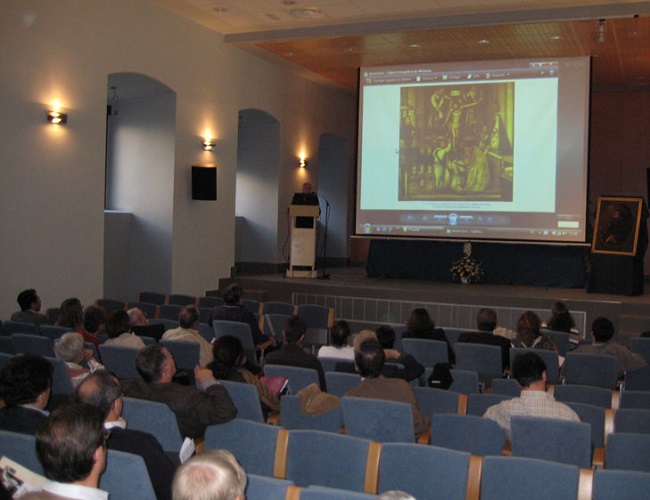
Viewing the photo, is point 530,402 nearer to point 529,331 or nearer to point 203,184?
point 529,331

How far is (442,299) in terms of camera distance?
413 inches

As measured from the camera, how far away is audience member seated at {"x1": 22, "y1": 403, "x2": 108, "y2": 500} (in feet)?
7.48

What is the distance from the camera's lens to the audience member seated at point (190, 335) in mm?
5867

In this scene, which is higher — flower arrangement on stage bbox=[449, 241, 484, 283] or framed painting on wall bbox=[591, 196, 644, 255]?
framed painting on wall bbox=[591, 196, 644, 255]

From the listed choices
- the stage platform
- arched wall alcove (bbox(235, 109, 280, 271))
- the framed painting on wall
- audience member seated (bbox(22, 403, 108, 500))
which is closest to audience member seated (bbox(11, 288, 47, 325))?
the stage platform

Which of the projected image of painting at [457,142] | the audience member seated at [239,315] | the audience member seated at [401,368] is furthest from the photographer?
the projected image of painting at [457,142]

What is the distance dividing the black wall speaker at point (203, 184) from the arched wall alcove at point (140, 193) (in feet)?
1.46

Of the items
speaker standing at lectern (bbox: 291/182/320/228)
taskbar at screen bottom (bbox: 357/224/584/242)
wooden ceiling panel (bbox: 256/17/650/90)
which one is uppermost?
wooden ceiling panel (bbox: 256/17/650/90)

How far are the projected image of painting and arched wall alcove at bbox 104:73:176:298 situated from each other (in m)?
3.69

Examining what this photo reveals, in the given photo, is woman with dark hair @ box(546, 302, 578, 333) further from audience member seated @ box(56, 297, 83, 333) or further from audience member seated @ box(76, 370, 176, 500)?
audience member seated @ box(76, 370, 176, 500)

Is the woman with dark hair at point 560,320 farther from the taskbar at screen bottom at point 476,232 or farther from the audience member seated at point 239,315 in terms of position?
the taskbar at screen bottom at point 476,232

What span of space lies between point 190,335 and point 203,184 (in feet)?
19.1

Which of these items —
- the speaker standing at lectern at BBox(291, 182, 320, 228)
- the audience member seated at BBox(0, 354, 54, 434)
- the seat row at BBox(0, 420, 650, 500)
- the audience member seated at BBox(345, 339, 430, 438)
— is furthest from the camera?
the speaker standing at lectern at BBox(291, 182, 320, 228)

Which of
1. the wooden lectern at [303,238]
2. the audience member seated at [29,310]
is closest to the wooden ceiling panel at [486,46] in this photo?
the wooden lectern at [303,238]
